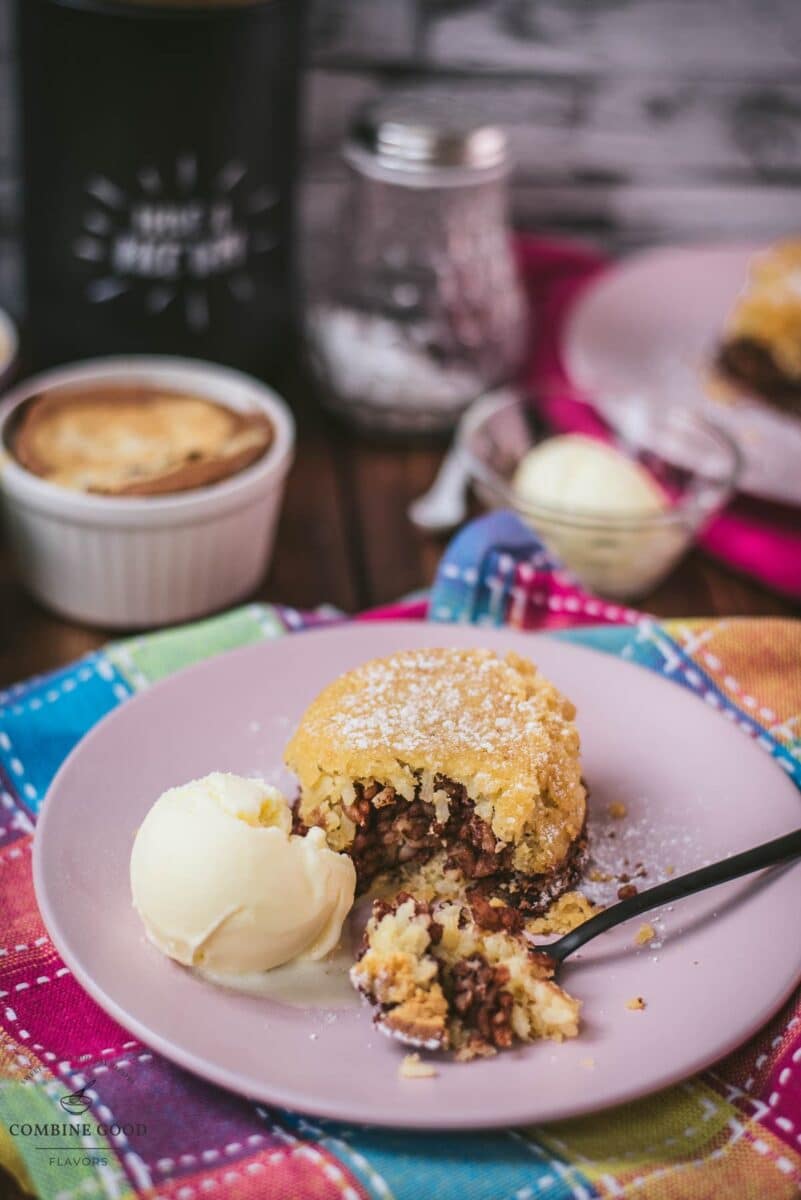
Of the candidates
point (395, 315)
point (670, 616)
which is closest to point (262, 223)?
point (395, 315)

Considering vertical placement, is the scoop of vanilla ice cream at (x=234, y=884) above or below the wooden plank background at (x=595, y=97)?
below

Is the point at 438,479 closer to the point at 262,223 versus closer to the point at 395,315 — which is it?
the point at 395,315

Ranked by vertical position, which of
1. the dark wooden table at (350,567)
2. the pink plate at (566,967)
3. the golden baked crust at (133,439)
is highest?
the golden baked crust at (133,439)

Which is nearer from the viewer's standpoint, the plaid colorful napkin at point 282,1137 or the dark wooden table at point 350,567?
the plaid colorful napkin at point 282,1137

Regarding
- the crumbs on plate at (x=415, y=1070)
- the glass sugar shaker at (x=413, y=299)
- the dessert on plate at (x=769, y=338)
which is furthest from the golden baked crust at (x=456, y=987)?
the dessert on plate at (x=769, y=338)

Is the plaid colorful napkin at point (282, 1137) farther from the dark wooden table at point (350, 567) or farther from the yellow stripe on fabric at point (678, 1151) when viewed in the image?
the dark wooden table at point (350, 567)

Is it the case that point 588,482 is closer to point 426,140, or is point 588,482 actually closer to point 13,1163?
point 426,140
